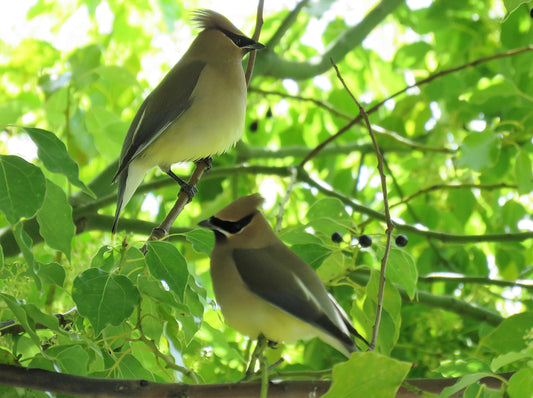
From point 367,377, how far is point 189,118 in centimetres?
165

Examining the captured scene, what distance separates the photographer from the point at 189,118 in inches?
104

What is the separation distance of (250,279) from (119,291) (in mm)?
348

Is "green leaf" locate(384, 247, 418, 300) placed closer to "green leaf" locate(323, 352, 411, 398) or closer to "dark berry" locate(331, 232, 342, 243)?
"dark berry" locate(331, 232, 342, 243)

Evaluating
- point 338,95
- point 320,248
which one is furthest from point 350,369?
point 338,95

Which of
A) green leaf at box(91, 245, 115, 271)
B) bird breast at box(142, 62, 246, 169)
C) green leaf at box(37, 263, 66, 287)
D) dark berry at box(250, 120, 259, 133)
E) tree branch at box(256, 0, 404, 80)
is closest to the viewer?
green leaf at box(37, 263, 66, 287)

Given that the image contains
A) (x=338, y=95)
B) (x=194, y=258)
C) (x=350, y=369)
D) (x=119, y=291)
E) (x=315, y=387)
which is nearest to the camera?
(x=350, y=369)

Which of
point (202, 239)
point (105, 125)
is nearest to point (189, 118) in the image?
point (105, 125)

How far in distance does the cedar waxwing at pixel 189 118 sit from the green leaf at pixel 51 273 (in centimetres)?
102

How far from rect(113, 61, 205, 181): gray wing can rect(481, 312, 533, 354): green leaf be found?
54.3 inches

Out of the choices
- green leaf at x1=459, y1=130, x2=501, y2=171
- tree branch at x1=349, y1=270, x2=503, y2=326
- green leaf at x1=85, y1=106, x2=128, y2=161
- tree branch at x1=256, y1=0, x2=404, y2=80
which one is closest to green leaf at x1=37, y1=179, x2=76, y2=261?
green leaf at x1=85, y1=106, x2=128, y2=161

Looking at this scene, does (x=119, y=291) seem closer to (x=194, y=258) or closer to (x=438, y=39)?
(x=194, y=258)

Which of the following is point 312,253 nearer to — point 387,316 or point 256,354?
point 387,316

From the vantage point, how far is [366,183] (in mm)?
4336

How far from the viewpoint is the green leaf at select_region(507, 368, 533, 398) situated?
4.09ft
